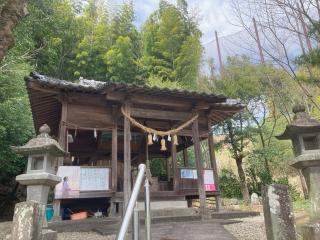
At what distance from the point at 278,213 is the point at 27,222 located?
2.86m

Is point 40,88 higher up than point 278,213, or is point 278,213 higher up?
point 40,88

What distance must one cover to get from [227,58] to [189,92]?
11.1m

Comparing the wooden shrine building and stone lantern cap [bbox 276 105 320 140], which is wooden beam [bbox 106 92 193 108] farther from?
stone lantern cap [bbox 276 105 320 140]

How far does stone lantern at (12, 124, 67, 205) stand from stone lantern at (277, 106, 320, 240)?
162 inches

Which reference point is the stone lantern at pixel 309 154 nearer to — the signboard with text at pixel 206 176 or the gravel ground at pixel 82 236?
the gravel ground at pixel 82 236

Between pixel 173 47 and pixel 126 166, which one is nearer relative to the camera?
pixel 126 166

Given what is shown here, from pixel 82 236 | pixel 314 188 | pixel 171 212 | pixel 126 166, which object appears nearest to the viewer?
pixel 314 188

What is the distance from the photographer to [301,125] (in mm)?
4719

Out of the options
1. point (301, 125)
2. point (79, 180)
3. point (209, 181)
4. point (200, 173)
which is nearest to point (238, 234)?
point (200, 173)

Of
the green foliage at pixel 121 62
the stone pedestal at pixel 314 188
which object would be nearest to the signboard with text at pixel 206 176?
the stone pedestal at pixel 314 188

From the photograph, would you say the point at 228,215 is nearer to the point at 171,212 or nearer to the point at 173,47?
the point at 171,212

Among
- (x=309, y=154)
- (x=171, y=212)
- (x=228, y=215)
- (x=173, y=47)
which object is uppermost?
(x=173, y=47)

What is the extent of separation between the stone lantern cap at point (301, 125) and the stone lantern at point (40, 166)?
4.16 meters

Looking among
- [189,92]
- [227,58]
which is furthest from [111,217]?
[227,58]
